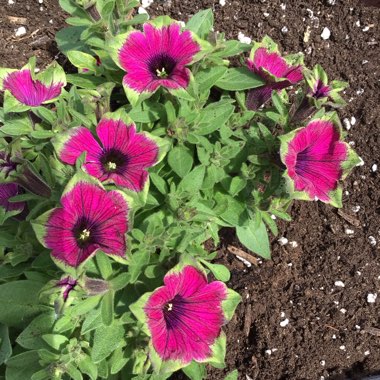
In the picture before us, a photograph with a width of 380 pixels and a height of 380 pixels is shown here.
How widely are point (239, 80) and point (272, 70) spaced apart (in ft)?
0.46

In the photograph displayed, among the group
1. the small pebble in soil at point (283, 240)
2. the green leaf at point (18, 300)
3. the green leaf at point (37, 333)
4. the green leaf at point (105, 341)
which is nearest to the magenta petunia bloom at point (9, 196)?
the green leaf at point (18, 300)

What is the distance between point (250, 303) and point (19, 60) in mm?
1714

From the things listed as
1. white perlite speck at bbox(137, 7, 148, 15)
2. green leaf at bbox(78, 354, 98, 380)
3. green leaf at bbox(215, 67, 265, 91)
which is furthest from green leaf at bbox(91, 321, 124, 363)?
white perlite speck at bbox(137, 7, 148, 15)

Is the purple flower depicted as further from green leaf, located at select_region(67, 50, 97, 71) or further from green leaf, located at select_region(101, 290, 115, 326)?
green leaf, located at select_region(67, 50, 97, 71)

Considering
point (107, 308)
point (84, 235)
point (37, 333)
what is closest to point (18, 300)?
point (37, 333)

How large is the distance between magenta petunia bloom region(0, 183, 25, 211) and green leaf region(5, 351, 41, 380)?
55 cm

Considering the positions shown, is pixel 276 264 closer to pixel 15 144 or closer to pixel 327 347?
pixel 327 347

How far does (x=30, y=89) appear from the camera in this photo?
2.06 meters

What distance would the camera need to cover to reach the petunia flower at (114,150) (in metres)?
1.72

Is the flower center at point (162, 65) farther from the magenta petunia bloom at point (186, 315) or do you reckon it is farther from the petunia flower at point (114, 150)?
the magenta petunia bloom at point (186, 315)

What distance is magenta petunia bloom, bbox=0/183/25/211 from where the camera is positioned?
77.4 inches

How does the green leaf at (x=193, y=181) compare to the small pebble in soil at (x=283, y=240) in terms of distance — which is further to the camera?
the small pebble in soil at (x=283, y=240)

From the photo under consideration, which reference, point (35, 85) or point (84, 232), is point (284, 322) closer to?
point (84, 232)

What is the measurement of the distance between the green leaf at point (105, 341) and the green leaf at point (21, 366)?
318 mm
